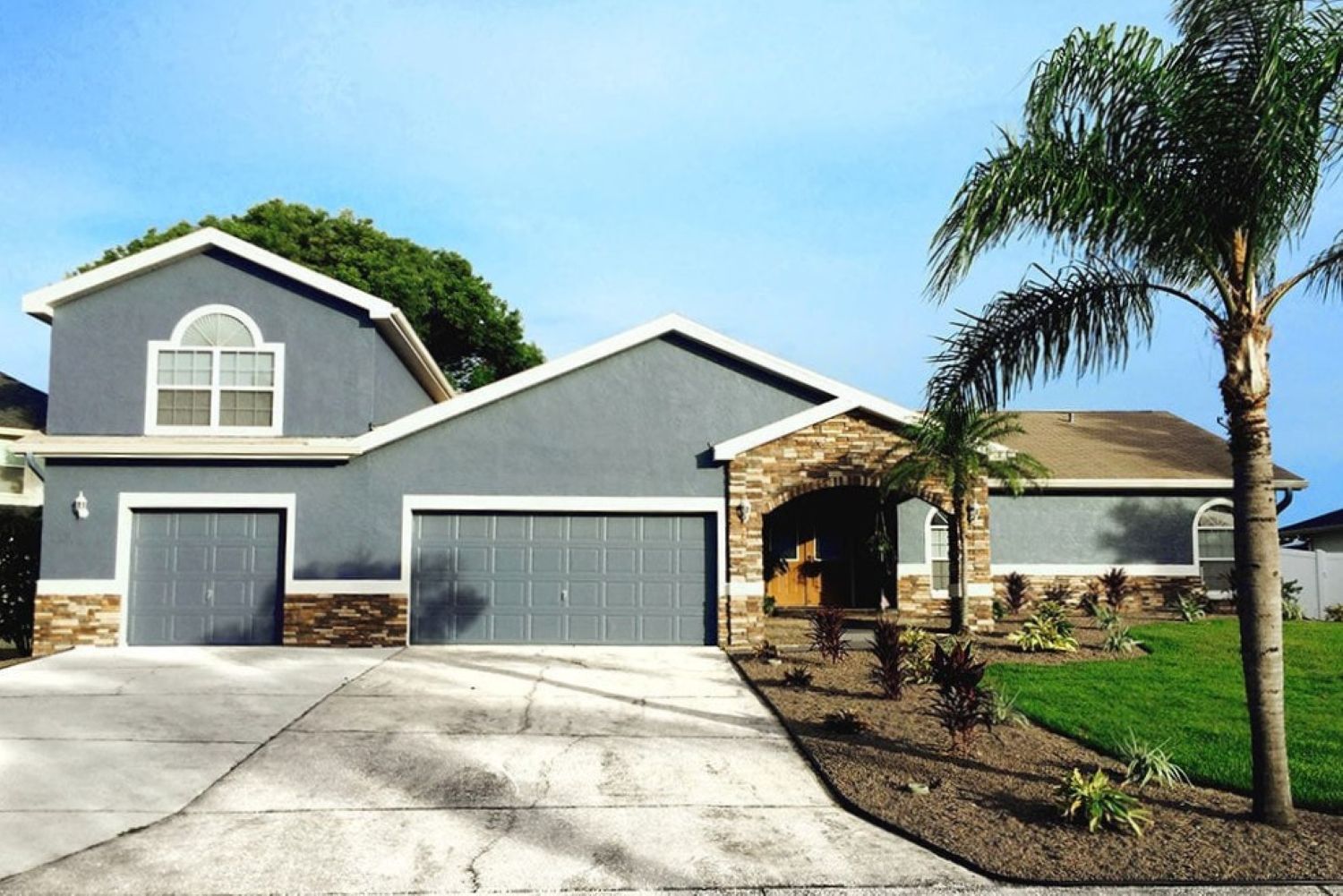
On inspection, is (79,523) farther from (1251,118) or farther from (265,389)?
(1251,118)

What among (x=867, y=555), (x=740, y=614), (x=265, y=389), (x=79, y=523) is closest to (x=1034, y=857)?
(x=740, y=614)

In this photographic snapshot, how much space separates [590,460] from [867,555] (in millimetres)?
9400

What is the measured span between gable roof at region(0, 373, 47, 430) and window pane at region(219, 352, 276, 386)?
995 cm

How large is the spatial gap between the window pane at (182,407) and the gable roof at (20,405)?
9379mm

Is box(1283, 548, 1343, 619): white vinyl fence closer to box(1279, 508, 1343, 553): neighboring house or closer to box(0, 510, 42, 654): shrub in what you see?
box(1279, 508, 1343, 553): neighboring house

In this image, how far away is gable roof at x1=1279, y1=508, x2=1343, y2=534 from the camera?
2836 centimetres

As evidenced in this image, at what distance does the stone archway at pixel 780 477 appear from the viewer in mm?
16438

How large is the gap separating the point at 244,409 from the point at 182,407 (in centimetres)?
99

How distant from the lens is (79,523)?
16.0 metres

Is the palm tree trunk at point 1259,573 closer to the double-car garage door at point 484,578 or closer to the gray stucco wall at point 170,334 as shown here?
the double-car garage door at point 484,578

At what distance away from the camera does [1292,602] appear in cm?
2077

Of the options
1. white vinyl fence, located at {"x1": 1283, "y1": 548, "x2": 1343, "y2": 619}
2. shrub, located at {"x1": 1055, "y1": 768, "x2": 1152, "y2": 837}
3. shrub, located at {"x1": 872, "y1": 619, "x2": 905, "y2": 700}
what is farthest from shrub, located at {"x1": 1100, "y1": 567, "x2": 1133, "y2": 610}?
shrub, located at {"x1": 1055, "y1": 768, "x2": 1152, "y2": 837}

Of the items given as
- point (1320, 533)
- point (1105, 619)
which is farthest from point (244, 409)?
point (1320, 533)

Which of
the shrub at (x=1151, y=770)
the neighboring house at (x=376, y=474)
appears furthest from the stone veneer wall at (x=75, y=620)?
the shrub at (x=1151, y=770)
